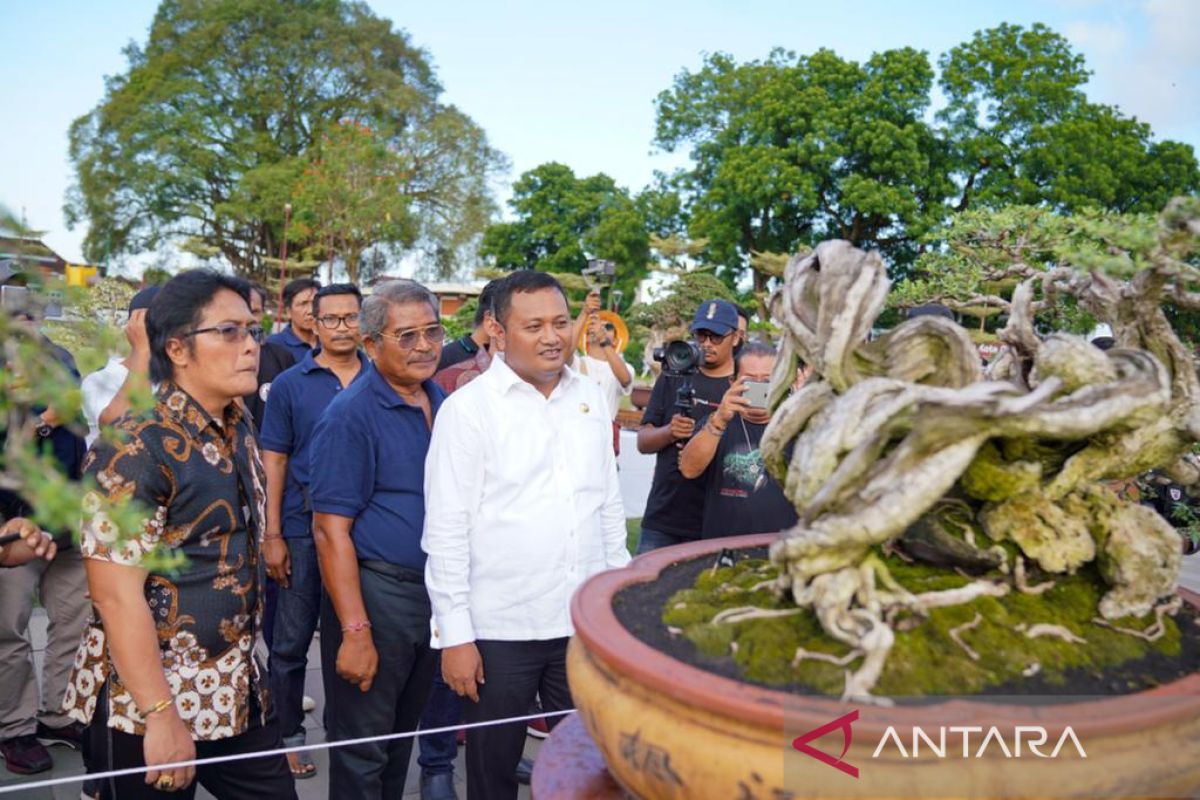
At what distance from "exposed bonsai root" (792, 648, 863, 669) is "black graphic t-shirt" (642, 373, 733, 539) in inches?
98.3

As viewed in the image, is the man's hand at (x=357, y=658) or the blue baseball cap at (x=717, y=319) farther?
the blue baseball cap at (x=717, y=319)

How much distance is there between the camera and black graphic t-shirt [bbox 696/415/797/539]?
3.36 meters

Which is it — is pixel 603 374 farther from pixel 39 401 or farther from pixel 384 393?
pixel 39 401

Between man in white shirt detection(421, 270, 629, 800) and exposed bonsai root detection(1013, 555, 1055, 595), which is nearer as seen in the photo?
exposed bonsai root detection(1013, 555, 1055, 595)

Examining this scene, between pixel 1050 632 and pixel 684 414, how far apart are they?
95.9 inches

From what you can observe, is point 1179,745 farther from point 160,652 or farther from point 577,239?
point 577,239

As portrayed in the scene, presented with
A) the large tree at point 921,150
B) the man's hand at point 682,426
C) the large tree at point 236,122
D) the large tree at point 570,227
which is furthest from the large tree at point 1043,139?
the man's hand at point 682,426

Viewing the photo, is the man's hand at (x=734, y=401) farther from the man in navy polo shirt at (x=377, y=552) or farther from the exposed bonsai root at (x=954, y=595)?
the exposed bonsai root at (x=954, y=595)

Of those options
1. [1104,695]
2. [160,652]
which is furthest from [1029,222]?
[160,652]

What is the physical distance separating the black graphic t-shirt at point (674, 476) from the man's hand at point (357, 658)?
1.75m

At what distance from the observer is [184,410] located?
221 cm

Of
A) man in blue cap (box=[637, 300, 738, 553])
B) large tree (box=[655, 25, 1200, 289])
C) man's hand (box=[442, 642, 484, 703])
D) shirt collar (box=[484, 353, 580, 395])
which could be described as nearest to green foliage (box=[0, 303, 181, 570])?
man's hand (box=[442, 642, 484, 703])

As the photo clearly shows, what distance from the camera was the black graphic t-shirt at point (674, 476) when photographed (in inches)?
158

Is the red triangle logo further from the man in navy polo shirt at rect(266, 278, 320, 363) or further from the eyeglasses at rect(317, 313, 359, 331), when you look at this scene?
the man in navy polo shirt at rect(266, 278, 320, 363)
